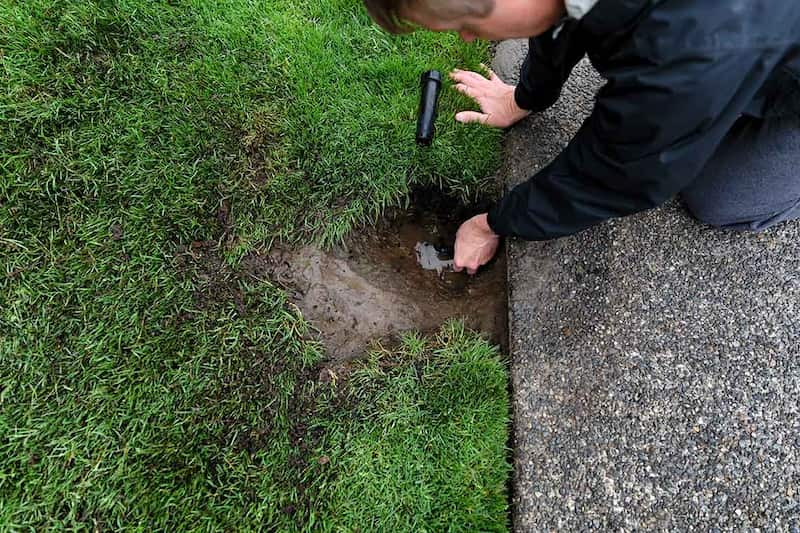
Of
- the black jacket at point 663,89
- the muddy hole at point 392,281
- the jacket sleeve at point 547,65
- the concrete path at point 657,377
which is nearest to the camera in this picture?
the black jacket at point 663,89

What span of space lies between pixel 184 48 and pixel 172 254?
3.40 ft

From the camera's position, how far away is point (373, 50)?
265cm

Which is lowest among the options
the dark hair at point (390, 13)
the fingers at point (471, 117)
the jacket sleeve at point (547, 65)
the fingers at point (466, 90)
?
the fingers at point (471, 117)

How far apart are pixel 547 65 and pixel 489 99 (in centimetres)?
60

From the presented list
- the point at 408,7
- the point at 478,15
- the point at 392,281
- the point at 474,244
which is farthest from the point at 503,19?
the point at 392,281

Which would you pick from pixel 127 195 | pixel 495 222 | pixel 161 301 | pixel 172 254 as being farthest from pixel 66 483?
pixel 495 222

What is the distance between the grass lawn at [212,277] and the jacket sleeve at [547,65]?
335mm

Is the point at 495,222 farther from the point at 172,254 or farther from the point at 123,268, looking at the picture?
the point at 123,268

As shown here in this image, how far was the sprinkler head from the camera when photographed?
96.5 inches

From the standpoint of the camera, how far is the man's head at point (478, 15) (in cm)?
125

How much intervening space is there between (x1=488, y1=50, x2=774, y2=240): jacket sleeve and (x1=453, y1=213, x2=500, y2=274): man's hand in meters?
0.40

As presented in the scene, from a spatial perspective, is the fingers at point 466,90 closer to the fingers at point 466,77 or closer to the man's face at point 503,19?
the fingers at point 466,77

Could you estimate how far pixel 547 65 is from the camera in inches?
79.1

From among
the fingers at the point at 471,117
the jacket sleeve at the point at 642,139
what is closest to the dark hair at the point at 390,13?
the jacket sleeve at the point at 642,139
